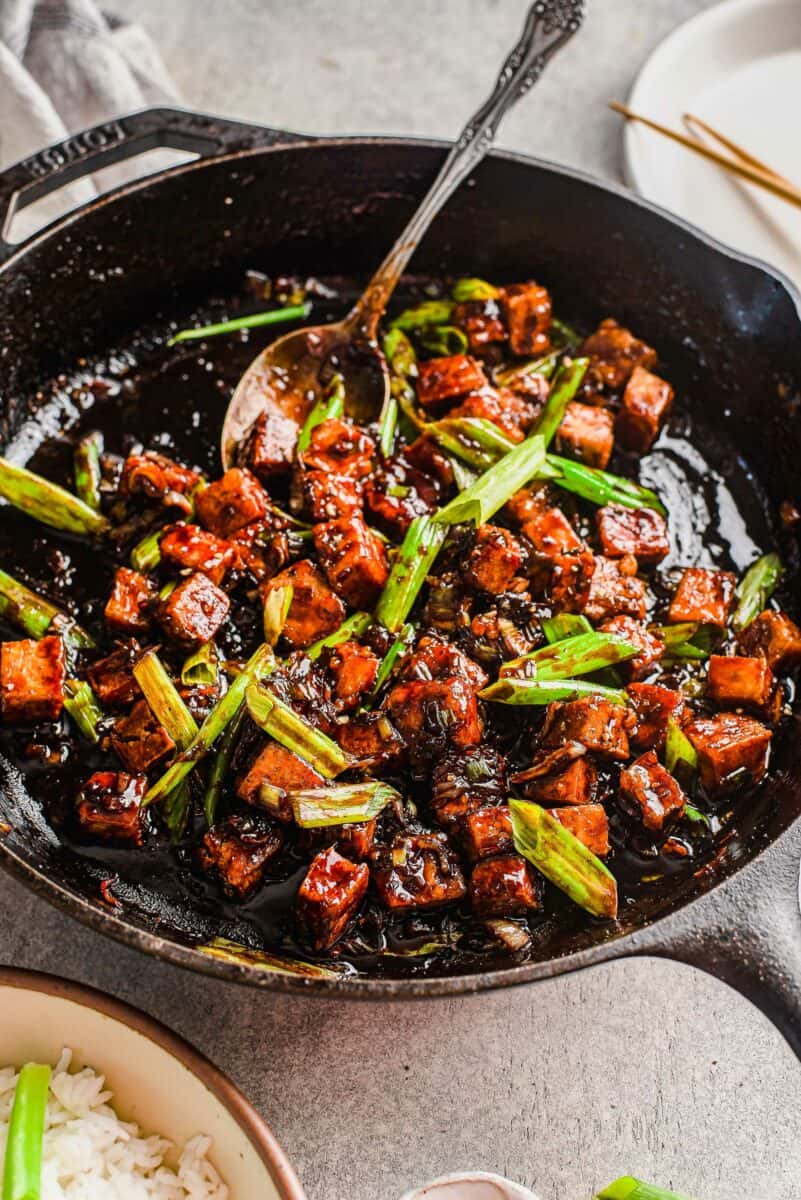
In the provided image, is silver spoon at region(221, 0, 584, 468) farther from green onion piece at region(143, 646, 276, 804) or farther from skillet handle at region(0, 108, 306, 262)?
green onion piece at region(143, 646, 276, 804)

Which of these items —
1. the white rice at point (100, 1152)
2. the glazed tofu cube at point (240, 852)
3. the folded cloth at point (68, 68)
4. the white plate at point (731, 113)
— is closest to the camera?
the white rice at point (100, 1152)

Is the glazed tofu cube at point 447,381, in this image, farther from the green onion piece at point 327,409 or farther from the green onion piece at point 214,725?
the green onion piece at point 214,725

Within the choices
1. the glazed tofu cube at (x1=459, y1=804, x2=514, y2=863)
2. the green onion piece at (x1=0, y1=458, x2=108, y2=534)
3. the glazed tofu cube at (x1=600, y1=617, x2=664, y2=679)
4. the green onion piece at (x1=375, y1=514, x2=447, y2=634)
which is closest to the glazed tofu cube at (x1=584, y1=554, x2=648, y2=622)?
the glazed tofu cube at (x1=600, y1=617, x2=664, y2=679)

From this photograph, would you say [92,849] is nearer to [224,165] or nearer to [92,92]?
[224,165]

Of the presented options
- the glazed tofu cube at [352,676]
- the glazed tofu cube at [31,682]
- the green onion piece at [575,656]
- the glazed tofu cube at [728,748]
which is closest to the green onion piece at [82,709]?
the glazed tofu cube at [31,682]

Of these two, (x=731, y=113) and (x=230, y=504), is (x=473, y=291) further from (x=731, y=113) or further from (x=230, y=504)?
(x=731, y=113)
